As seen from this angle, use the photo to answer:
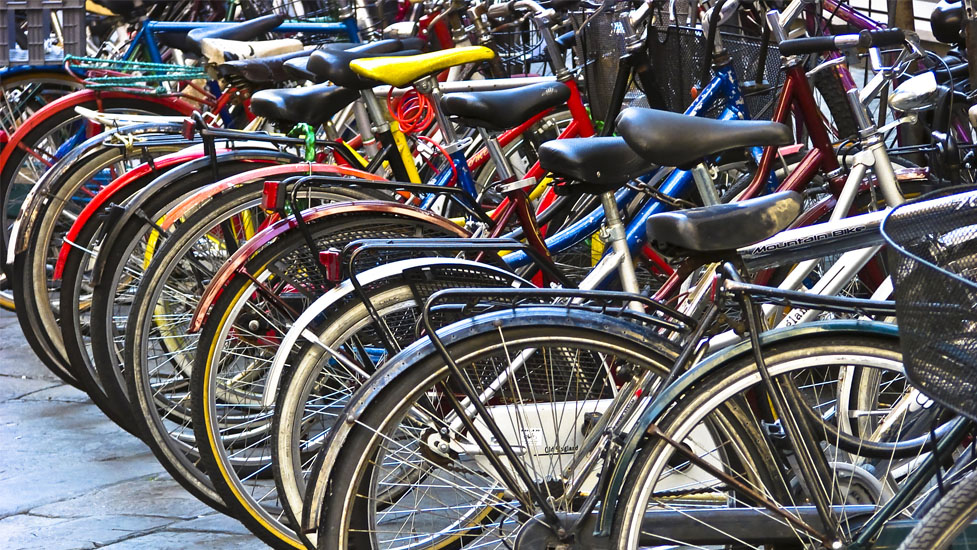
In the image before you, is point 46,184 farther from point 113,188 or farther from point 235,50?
point 235,50

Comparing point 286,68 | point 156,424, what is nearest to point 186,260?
point 156,424

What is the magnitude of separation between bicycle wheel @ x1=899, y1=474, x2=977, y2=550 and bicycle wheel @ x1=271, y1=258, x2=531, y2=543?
1202 mm

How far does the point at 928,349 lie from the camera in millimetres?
1780

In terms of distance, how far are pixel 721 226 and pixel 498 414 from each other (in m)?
0.76

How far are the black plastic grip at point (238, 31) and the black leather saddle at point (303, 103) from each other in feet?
3.41

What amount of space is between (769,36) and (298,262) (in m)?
1.53

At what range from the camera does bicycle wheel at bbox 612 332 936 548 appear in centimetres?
229

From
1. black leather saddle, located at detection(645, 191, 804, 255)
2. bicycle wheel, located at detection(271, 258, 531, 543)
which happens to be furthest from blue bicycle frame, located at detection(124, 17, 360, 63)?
black leather saddle, located at detection(645, 191, 804, 255)

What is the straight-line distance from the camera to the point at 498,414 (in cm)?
285

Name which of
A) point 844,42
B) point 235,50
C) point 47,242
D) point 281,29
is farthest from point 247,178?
point 281,29

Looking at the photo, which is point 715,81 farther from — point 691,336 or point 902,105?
point 691,336

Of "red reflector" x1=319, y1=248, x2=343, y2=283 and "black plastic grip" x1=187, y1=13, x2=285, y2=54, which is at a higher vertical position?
"black plastic grip" x1=187, y1=13, x2=285, y2=54

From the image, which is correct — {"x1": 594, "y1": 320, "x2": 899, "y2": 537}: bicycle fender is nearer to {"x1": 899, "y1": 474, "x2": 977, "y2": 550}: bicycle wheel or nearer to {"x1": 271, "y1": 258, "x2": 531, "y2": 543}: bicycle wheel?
{"x1": 899, "y1": 474, "x2": 977, "y2": 550}: bicycle wheel

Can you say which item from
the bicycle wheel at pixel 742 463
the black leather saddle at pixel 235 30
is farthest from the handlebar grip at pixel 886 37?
the black leather saddle at pixel 235 30
